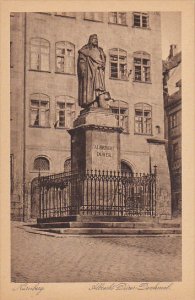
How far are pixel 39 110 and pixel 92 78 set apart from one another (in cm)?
51

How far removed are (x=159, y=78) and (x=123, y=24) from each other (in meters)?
0.71

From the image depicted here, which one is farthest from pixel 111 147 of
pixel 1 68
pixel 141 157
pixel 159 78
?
pixel 1 68

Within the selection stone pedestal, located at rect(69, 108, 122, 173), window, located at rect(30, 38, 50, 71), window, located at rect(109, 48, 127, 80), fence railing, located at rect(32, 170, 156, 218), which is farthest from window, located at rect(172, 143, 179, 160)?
window, located at rect(30, 38, 50, 71)

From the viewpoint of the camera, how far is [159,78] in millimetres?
6820

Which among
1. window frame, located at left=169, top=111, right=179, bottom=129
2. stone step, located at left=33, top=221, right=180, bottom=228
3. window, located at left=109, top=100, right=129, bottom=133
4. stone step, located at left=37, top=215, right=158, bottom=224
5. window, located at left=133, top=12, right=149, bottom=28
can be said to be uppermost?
window, located at left=133, top=12, right=149, bottom=28

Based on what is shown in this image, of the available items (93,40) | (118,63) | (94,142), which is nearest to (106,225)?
(94,142)

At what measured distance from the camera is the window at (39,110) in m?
6.57

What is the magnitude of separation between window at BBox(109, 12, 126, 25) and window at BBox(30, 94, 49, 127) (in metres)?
0.84

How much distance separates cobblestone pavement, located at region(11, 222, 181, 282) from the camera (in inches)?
235

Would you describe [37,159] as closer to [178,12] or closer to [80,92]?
[80,92]

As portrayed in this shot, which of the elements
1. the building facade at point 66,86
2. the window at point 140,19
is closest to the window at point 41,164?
the building facade at point 66,86

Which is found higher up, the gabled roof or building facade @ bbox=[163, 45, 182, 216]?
the gabled roof

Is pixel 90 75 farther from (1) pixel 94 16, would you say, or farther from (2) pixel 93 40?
(1) pixel 94 16

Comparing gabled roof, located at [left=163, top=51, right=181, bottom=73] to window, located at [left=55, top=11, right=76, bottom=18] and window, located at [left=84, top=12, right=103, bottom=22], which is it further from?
window, located at [left=55, top=11, right=76, bottom=18]
